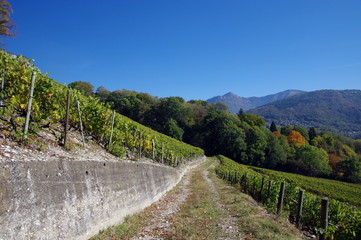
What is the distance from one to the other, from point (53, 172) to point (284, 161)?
90.2m

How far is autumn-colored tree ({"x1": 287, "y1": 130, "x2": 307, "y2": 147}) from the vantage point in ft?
342

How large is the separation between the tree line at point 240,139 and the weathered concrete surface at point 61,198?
78188mm

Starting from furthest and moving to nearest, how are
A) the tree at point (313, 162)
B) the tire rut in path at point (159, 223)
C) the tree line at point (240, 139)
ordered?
the tree line at point (240, 139), the tree at point (313, 162), the tire rut in path at point (159, 223)

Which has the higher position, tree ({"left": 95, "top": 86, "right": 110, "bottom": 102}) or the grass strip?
tree ({"left": 95, "top": 86, "right": 110, "bottom": 102})

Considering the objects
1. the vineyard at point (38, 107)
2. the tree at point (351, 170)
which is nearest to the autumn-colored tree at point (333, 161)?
the tree at point (351, 170)

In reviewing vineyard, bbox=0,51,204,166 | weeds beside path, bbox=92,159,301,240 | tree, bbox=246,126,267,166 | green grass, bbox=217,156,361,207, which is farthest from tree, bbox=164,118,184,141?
weeds beside path, bbox=92,159,301,240

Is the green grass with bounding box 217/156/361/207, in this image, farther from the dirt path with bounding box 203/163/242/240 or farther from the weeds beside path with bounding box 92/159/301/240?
the dirt path with bounding box 203/163/242/240

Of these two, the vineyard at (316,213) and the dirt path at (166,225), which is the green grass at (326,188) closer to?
the vineyard at (316,213)

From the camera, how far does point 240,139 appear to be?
271 ft

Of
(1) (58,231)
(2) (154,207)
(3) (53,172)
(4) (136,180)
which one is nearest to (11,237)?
(1) (58,231)

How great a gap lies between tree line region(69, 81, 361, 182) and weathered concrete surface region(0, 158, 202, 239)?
257 feet

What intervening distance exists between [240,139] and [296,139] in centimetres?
3802

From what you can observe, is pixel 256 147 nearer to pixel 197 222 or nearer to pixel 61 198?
pixel 197 222

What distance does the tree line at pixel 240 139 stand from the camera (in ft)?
264
